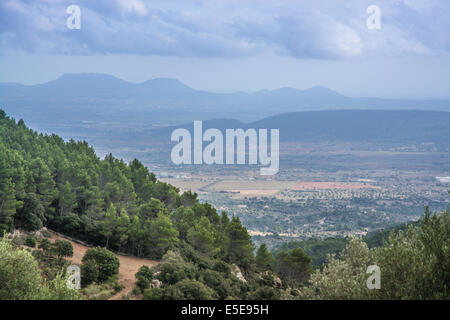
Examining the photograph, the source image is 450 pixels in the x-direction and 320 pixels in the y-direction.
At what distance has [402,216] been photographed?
76125 millimetres

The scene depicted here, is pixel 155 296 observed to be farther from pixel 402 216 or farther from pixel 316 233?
pixel 402 216

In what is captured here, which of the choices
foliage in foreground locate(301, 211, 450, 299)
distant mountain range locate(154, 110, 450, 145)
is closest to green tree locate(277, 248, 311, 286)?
foliage in foreground locate(301, 211, 450, 299)

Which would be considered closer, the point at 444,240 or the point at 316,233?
the point at 444,240

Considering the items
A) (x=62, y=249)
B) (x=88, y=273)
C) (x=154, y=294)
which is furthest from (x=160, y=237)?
(x=154, y=294)

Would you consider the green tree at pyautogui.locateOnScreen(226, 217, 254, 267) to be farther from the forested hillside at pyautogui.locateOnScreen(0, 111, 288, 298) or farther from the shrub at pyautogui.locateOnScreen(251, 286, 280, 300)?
the shrub at pyautogui.locateOnScreen(251, 286, 280, 300)

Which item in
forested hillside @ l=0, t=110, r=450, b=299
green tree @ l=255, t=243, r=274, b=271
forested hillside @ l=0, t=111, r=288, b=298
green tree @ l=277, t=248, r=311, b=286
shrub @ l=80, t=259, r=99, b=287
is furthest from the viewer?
green tree @ l=255, t=243, r=274, b=271

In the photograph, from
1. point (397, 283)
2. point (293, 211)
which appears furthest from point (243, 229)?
point (293, 211)

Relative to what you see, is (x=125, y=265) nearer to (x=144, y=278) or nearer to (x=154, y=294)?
(x=144, y=278)

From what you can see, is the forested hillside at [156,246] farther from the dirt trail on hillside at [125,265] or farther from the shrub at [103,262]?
the dirt trail on hillside at [125,265]

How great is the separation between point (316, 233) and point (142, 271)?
48.8 metres

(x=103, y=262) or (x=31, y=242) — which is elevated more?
(x=31, y=242)

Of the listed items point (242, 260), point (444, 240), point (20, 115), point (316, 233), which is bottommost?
point (316, 233)

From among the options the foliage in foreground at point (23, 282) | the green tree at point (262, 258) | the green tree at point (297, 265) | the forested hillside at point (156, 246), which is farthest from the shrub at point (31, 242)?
the green tree at point (297, 265)
